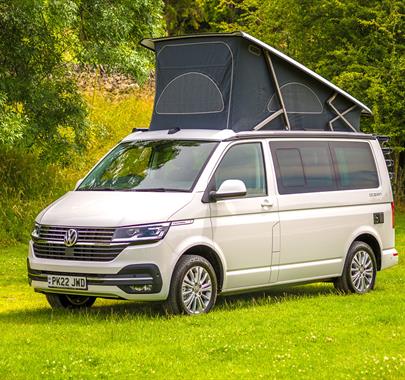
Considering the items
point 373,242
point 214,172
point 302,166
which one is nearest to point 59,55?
point 373,242

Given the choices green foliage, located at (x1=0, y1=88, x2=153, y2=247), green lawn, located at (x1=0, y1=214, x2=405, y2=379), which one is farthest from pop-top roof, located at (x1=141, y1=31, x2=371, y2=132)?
green foliage, located at (x1=0, y1=88, x2=153, y2=247)

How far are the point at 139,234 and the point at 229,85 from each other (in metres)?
2.66

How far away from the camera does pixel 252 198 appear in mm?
12148

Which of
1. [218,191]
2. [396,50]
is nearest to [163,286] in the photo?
[218,191]

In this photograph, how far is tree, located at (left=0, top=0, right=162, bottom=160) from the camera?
2053 cm

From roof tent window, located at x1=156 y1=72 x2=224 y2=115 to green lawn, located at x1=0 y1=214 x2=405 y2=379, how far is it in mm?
2323

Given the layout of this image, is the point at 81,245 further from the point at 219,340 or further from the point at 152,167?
the point at 219,340

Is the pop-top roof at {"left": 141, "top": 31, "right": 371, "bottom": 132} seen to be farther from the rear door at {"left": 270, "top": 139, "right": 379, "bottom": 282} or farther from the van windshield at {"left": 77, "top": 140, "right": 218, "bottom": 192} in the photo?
the van windshield at {"left": 77, "top": 140, "right": 218, "bottom": 192}

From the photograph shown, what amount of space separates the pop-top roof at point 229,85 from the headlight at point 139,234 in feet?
6.80

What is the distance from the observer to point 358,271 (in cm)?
1367

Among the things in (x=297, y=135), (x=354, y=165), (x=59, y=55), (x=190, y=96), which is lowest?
(x=354, y=165)

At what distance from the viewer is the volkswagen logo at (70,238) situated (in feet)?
36.6

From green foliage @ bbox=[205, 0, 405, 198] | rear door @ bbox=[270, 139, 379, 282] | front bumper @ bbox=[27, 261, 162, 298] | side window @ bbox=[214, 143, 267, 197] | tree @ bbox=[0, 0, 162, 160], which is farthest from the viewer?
green foliage @ bbox=[205, 0, 405, 198]

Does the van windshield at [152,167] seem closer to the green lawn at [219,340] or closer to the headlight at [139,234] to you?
the headlight at [139,234]
